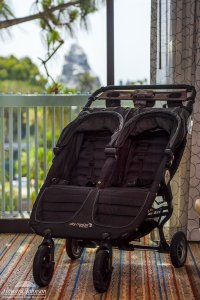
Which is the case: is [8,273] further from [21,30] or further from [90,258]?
[21,30]

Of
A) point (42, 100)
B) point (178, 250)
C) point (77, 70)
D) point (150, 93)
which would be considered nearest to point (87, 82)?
point (77, 70)

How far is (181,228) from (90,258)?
768mm

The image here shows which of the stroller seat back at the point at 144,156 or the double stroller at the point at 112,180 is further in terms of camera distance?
the stroller seat back at the point at 144,156

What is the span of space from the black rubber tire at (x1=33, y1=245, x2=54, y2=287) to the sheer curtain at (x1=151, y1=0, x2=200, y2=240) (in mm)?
1250

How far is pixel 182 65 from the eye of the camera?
15.3 feet

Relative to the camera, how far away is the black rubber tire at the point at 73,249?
4133mm

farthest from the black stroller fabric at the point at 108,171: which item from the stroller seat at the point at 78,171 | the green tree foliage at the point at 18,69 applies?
the green tree foliage at the point at 18,69

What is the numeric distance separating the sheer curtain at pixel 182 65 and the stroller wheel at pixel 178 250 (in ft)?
2.13

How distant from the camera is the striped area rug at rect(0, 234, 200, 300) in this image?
3.56m

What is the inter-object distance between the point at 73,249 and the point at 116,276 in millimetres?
415

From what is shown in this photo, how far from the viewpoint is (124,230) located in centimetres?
354

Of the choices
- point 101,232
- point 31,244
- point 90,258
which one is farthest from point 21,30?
point 101,232

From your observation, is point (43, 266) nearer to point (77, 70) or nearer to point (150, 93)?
point (150, 93)

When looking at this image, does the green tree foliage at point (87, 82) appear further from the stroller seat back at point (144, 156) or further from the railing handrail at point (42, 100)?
the stroller seat back at point (144, 156)
